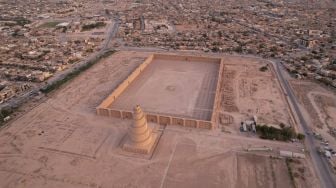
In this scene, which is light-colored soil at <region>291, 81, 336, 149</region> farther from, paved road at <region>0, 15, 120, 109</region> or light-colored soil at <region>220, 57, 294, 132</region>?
paved road at <region>0, 15, 120, 109</region>

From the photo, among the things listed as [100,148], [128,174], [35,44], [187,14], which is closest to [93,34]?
[35,44]

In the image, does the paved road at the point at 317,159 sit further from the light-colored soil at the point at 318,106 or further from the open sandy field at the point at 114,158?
the open sandy field at the point at 114,158

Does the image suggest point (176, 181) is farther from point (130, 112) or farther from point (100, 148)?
point (130, 112)

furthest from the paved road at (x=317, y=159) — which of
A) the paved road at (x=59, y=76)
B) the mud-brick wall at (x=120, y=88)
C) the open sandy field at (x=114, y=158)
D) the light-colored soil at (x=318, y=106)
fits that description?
the paved road at (x=59, y=76)

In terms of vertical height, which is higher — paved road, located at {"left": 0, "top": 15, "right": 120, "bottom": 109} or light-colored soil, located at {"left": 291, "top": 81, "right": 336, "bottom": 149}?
paved road, located at {"left": 0, "top": 15, "right": 120, "bottom": 109}

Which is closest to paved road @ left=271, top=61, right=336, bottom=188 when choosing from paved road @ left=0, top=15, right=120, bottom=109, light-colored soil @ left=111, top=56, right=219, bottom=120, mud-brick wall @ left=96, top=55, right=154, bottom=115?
light-colored soil @ left=111, top=56, right=219, bottom=120

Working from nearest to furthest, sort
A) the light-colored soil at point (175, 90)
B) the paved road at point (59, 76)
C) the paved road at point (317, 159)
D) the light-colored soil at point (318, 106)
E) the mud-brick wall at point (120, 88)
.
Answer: the paved road at point (317, 159) → the light-colored soil at point (318, 106) → the light-colored soil at point (175, 90) → the mud-brick wall at point (120, 88) → the paved road at point (59, 76)
